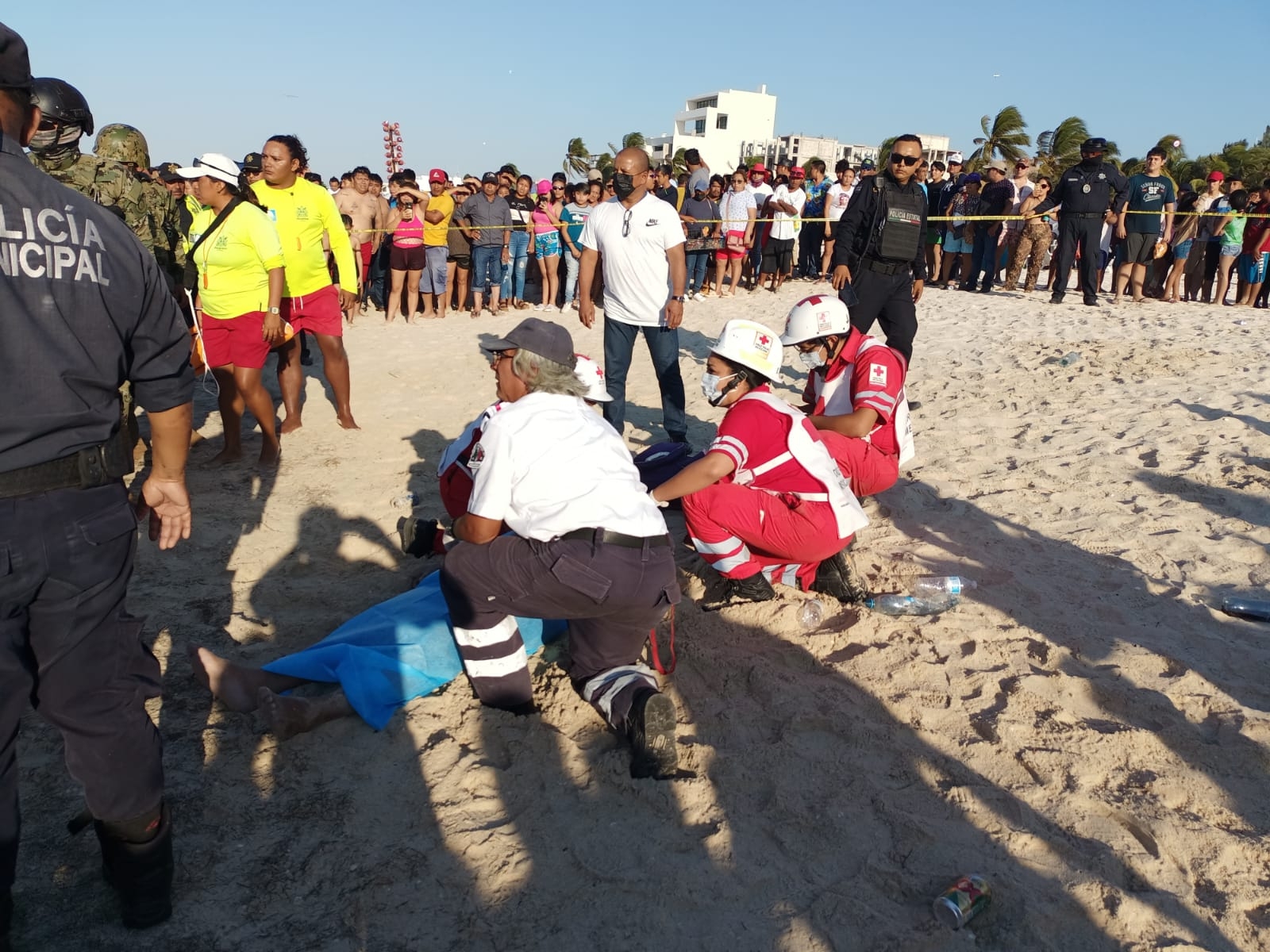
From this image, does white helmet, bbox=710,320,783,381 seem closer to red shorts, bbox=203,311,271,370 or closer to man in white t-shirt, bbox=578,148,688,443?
man in white t-shirt, bbox=578,148,688,443

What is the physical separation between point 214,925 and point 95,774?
0.52 meters

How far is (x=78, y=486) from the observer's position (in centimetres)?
193

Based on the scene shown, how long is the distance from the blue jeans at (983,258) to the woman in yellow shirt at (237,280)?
11.1 meters

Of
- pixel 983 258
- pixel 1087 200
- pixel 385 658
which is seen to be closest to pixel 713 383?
pixel 385 658

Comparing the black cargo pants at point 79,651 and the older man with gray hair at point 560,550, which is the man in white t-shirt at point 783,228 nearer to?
the older man with gray hair at point 560,550

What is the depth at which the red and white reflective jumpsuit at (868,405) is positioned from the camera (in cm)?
433

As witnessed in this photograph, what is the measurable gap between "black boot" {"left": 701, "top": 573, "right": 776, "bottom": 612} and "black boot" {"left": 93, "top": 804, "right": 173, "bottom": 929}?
7.76 feet

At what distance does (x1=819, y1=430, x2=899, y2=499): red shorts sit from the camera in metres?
4.38

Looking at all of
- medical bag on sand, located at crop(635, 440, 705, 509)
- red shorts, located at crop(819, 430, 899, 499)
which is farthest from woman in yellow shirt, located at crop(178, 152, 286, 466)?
red shorts, located at crop(819, 430, 899, 499)

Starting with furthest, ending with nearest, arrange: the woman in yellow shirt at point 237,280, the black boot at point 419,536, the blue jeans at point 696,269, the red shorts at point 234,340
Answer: the blue jeans at point 696,269
the red shorts at point 234,340
the woman in yellow shirt at point 237,280
the black boot at point 419,536

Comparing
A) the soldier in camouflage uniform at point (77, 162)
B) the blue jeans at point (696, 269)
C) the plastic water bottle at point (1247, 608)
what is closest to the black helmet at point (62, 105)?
the soldier in camouflage uniform at point (77, 162)

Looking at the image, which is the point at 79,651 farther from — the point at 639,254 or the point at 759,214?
the point at 759,214

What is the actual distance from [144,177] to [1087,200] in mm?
10130

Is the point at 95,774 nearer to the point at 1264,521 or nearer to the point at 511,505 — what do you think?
the point at 511,505
